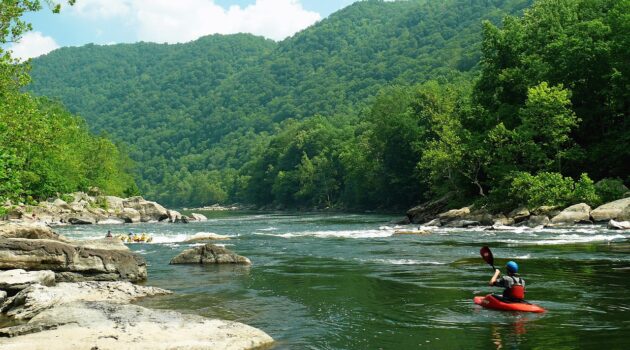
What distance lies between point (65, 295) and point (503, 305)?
405 inches

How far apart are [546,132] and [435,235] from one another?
1602 cm

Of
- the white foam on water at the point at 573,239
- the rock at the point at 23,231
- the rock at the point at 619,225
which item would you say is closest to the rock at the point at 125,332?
the rock at the point at 23,231

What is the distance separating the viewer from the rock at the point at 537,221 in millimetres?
39734

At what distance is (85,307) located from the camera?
40.6 ft

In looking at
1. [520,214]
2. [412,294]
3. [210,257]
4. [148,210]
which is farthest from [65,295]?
[148,210]

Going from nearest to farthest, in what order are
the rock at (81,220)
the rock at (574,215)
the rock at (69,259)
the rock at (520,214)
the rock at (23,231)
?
the rock at (69,259)
the rock at (23,231)
the rock at (574,215)
the rock at (520,214)
the rock at (81,220)

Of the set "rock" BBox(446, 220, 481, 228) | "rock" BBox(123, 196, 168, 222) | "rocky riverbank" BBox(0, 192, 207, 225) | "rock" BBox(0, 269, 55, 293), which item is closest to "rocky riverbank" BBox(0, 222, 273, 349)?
"rock" BBox(0, 269, 55, 293)

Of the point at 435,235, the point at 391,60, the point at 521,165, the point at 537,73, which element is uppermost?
the point at 391,60

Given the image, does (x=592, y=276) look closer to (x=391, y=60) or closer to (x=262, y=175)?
(x=262, y=175)

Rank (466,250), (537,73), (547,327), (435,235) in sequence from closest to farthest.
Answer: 1. (547,327)
2. (466,250)
3. (435,235)
4. (537,73)

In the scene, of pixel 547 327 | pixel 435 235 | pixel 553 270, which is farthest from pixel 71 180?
pixel 547 327

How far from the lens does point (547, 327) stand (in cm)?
1170

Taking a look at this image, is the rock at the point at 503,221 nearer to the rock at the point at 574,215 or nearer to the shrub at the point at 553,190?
the shrub at the point at 553,190

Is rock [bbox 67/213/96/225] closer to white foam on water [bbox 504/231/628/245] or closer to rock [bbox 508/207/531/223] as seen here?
rock [bbox 508/207/531/223]
